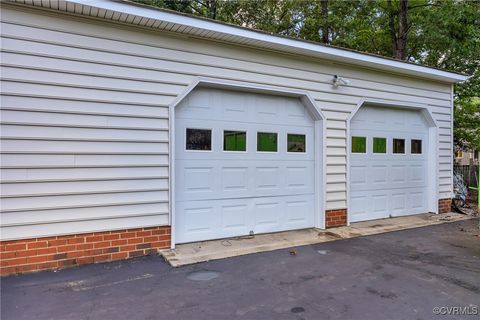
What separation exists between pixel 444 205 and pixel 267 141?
4869 millimetres

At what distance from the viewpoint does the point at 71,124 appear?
380 centimetres

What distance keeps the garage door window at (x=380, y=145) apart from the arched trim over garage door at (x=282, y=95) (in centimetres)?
147

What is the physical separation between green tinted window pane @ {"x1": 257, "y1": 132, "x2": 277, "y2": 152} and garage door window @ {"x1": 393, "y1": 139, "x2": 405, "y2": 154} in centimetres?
298

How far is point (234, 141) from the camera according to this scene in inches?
199

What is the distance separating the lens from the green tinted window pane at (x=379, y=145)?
648cm

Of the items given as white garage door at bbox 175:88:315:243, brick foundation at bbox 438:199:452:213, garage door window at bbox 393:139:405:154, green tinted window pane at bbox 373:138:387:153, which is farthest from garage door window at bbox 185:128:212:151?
brick foundation at bbox 438:199:452:213

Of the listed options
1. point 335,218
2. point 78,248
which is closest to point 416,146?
point 335,218

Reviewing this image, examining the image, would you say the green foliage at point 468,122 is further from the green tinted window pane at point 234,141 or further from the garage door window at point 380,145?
the green tinted window pane at point 234,141

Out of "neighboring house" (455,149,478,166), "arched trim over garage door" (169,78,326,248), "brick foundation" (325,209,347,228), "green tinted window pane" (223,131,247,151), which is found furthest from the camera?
"neighboring house" (455,149,478,166)

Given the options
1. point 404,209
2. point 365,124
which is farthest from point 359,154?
point 404,209

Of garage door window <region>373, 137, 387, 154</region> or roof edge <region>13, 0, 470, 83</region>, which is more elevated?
roof edge <region>13, 0, 470, 83</region>

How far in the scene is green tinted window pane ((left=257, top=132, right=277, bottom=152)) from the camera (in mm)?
5277

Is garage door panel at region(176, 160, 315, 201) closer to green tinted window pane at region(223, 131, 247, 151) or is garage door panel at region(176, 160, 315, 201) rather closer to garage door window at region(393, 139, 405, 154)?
green tinted window pane at region(223, 131, 247, 151)

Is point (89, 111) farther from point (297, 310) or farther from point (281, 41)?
point (297, 310)
